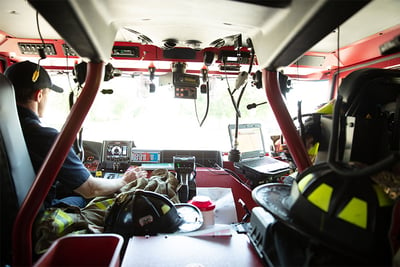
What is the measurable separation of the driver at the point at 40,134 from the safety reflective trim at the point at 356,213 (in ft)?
4.58

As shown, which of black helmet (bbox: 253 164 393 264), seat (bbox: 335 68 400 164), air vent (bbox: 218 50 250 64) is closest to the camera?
black helmet (bbox: 253 164 393 264)

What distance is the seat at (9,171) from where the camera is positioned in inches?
34.3

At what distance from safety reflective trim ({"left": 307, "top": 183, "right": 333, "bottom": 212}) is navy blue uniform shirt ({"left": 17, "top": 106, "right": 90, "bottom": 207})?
1.34 metres

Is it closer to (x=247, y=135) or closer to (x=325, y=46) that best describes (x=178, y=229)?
(x=247, y=135)

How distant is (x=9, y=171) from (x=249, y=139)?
1866 millimetres

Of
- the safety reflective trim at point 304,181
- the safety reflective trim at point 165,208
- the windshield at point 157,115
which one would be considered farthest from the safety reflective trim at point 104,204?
the safety reflective trim at point 304,181

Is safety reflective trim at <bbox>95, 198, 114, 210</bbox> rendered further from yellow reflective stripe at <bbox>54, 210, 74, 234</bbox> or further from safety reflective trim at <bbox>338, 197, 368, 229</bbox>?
safety reflective trim at <bbox>338, 197, 368, 229</bbox>

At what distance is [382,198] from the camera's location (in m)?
0.48

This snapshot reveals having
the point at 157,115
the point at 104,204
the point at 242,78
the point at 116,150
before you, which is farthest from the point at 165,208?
the point at 157,115

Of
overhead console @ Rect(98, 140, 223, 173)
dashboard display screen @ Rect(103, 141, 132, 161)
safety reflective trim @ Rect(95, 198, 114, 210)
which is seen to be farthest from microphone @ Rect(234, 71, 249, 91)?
dashboard display screen @ Rect(103, 141, 132, 161)

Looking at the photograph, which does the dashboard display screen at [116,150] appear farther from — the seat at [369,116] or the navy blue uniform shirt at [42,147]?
the seat at [369,116]

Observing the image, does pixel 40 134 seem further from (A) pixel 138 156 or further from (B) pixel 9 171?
(A) pixel 138 156

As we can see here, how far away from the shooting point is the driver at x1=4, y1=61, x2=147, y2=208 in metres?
1.27

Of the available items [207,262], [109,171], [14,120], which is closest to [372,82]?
[207,262]
